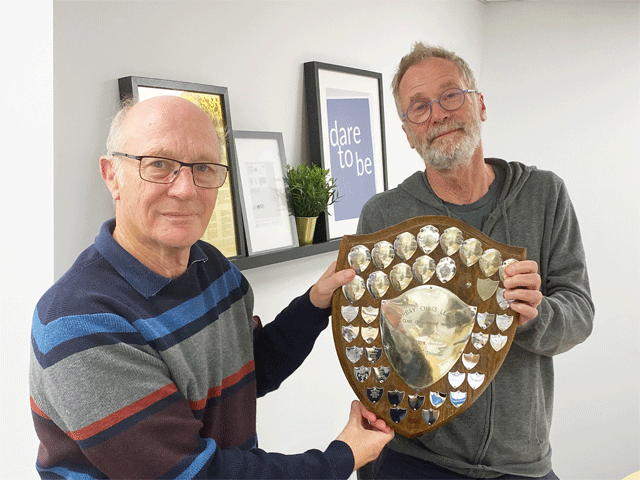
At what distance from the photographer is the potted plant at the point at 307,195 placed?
88.1 inches

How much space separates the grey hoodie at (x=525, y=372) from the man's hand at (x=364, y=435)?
0.24 m

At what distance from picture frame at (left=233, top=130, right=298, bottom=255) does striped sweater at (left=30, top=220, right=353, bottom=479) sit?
2.47 ft

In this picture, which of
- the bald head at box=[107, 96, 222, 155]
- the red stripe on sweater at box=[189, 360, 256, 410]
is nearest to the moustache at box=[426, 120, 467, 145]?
the bald head at box=[107, 96, 222, 155]

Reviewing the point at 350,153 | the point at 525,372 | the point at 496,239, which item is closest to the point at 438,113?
the point at 496,239

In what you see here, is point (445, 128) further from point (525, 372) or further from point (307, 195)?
point (307, 195)

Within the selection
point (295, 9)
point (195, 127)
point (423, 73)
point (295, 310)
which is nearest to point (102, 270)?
point (195, 127)

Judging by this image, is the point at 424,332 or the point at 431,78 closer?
the point at 424,332

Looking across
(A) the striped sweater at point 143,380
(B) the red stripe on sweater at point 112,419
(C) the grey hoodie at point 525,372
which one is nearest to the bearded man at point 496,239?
(C) the grey hoodie at point 525,372

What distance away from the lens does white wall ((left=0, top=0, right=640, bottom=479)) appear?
153cm

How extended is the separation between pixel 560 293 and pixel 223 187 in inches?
41.1

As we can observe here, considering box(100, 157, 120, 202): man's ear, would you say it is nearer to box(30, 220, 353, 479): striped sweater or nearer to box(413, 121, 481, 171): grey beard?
box(30, 220, 353, 479): striped sweater

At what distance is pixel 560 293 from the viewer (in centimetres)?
143

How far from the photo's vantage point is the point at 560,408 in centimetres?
359

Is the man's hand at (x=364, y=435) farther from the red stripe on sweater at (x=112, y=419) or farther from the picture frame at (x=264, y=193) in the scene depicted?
the picture frame at (x=264, y=193)
